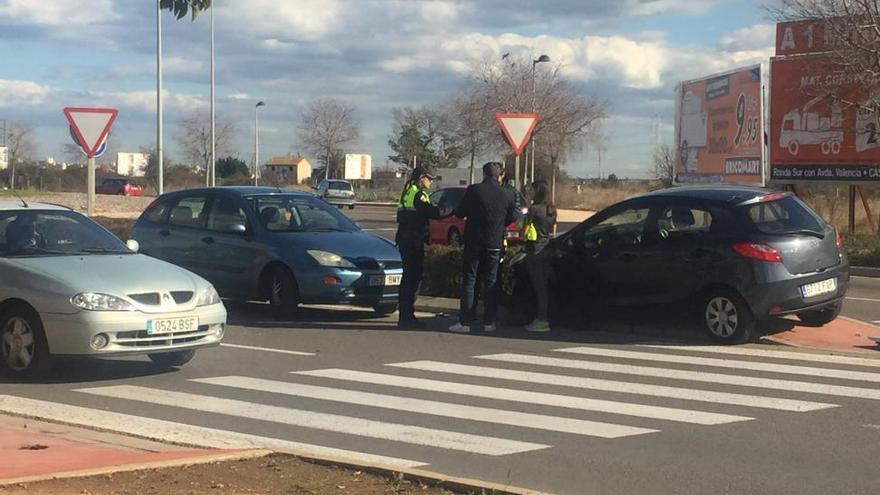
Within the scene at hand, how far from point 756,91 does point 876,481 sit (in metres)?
27.7

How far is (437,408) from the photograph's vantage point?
28.8 ft

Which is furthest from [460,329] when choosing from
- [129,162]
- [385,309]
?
[129,162]

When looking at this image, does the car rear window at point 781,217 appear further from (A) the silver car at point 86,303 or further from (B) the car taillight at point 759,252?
(A) the silver car at point 86,303

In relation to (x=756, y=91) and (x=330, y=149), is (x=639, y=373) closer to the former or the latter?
(x=756, y=91)

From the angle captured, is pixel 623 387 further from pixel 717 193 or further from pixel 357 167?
pixel 357 167

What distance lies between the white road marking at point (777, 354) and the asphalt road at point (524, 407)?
0.17ft

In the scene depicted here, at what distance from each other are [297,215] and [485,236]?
2895mm

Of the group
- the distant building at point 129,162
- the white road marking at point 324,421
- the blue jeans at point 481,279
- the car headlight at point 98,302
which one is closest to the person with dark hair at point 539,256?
the blue jeans at point 481,279

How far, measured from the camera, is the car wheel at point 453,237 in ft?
88.3

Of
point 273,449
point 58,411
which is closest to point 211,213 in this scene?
point 58,411

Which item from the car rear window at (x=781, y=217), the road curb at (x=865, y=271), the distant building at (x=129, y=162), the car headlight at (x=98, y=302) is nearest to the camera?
the car headlight at (x=98, y=302)

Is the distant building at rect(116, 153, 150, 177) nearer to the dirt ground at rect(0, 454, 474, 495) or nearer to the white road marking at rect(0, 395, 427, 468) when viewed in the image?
the white road marking at rect(0, 395, 427, 468)

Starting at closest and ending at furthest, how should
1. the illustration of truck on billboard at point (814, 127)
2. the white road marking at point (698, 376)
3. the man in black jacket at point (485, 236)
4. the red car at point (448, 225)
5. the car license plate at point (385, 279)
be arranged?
the white road marking at point (698, 376) → the man in black jacket at point (485, 236) → the car license plate at point (385, 279) → the red car at point (448, 225) → the illustration of truck on billboard at point (814, 127)

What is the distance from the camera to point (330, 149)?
79.9 meters
